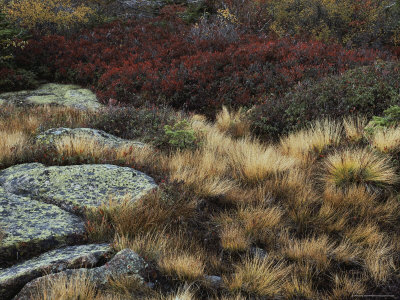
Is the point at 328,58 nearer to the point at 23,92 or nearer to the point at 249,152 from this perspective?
the point at 249,152

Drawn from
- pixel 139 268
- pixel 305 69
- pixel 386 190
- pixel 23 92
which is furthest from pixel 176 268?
pixel 23 92

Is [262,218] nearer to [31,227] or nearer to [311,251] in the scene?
[311,251]

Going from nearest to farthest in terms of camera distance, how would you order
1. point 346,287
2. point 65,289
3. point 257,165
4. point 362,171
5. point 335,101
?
point 65,289 < point 346,287 < point 362,171 < point 257,165 < point 335,101

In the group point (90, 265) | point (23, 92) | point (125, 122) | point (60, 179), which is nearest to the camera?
point (90, 265)

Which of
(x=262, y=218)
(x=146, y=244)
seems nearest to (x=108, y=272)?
(x=146, y=244)

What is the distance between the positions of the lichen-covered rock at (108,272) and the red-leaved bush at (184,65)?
617cm

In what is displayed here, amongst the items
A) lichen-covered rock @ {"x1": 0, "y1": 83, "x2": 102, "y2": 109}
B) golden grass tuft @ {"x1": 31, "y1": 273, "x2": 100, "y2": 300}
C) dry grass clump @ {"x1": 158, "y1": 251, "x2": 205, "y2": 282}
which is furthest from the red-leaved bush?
golden grass tuft @ {"x1": 31, "y1": 273, "x2": 100, "y2": 300}

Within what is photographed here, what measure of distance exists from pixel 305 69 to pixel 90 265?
8170 millimetres

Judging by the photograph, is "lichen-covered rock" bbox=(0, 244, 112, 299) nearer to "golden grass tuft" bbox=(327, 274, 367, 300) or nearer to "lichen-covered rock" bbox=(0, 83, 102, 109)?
"golden grass tuft" bbox=(327, 274, 367, 300)

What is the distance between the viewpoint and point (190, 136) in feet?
19.0

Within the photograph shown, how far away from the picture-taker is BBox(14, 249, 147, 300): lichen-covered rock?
2.58 m

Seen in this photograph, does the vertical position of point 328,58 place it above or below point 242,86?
above

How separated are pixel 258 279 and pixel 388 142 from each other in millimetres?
3125

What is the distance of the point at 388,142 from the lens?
4.88 m
